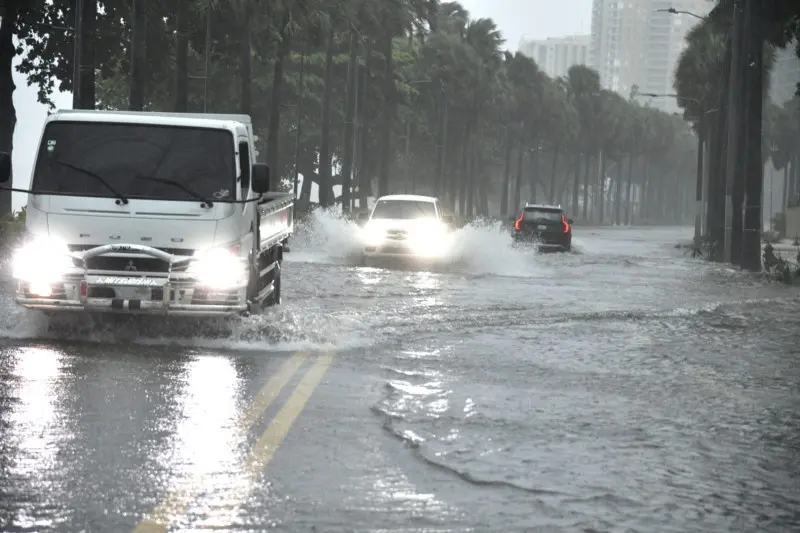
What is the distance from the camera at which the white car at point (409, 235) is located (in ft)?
113

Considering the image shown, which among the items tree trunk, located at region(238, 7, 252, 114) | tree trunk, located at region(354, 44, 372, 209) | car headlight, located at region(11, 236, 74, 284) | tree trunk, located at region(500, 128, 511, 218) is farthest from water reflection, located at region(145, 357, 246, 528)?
Result: tree trunk, located at region(500, 128, 511, 218)

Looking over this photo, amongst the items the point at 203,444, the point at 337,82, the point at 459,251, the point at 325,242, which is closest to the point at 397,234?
the point at 459,251

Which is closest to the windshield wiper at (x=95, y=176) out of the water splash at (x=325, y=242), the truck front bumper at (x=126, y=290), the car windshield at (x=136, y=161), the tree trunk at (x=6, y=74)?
the car windshield at (x=136, y=161)

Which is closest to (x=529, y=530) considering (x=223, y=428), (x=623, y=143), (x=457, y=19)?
(x=223, y=428)

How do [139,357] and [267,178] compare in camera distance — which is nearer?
[139,357]

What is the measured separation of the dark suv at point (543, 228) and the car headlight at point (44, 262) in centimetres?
3509

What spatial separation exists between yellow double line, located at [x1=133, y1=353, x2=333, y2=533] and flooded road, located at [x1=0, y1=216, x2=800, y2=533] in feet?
0.08

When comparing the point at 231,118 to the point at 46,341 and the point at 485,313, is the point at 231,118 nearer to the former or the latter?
the point at 46,341

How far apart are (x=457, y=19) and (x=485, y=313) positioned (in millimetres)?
89572

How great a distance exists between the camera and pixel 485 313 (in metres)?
21.8

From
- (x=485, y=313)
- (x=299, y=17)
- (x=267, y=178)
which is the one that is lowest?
(x=485, y=313)

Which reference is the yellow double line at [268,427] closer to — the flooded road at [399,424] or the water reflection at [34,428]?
the flooded road at [399,424]

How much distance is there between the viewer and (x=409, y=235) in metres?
34.7

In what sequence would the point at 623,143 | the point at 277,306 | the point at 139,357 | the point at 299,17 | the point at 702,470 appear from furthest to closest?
1. the point at 623,143
2. the point at 299,17
3. the point at 277,306
4. the point at 139,357
5. the point at 702,470
